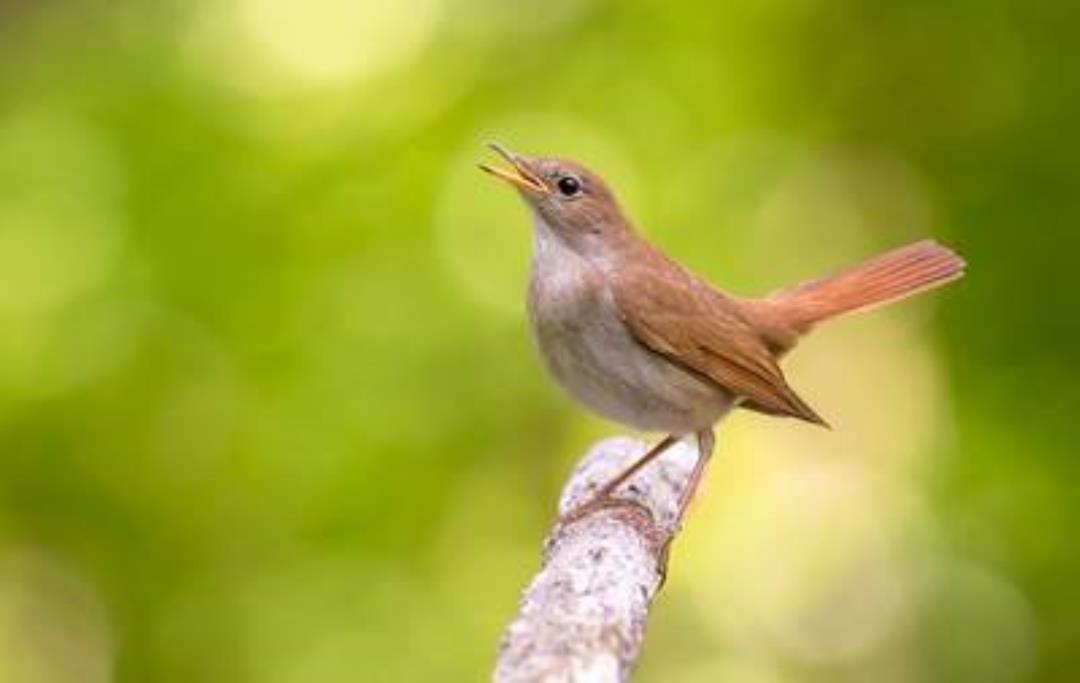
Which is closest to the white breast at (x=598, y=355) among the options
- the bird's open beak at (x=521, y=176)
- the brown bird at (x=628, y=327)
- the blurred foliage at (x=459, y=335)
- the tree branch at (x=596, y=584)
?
the brown bird at (x=628, y=327)

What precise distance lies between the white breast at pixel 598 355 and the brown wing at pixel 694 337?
4 cm

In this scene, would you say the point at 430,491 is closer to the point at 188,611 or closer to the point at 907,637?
the point at 188,611

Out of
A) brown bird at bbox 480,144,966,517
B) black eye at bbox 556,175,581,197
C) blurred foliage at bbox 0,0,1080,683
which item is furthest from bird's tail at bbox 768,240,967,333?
blurred foliage at bbox 0,0,1080,683

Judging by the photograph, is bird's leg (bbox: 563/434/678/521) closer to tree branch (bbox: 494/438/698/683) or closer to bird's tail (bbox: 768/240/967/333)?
tree branch (bbox: 494/438/698/683)

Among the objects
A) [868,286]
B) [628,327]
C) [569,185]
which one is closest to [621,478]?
[628,327]

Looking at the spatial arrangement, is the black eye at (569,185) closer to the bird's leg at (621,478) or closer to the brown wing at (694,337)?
the brown wing at (694,337)

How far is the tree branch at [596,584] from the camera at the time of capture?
3773mm

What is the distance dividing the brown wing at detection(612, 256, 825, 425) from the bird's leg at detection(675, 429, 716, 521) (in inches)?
6.4

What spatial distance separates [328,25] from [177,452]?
1816 mm

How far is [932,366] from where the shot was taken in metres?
9.50

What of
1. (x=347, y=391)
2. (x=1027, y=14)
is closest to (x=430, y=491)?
(x=347, y=391)

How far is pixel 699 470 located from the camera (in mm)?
6180

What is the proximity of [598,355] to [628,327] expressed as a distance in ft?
Result: 0.51

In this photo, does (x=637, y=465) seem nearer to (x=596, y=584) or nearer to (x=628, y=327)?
(x=628, y=327)
